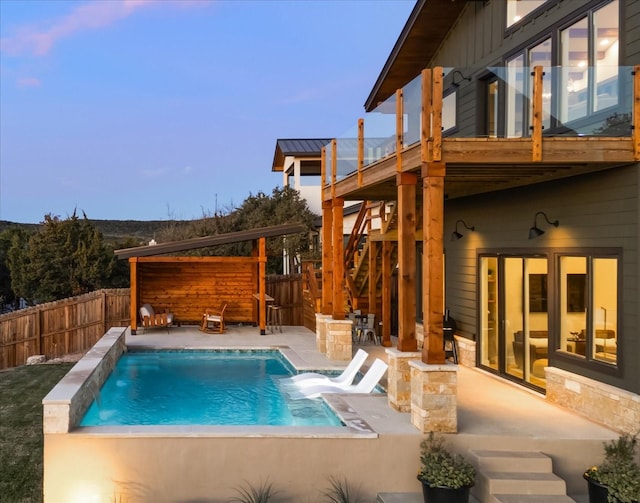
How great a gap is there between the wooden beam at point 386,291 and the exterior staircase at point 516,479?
6.94 metres

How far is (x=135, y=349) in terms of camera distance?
582 inches

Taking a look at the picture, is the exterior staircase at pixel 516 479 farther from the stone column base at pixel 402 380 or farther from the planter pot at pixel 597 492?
the stone column base at pixel 402 380

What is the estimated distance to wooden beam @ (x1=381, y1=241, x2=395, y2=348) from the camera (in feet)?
46.6

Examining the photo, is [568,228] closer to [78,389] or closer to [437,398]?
[437,398]

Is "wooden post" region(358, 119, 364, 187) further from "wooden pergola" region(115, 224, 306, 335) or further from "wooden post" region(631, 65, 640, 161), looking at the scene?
"wooden pergola" region(115, 224, 306, 335)

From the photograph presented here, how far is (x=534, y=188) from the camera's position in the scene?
384 inches

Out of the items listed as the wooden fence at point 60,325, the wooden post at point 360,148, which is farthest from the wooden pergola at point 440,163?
the wooden fence at point 60,325

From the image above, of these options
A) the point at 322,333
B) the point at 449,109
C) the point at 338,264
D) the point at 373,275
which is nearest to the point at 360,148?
the point at 449,109

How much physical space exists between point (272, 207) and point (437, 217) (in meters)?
20.9

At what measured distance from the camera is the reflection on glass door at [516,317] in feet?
31.8

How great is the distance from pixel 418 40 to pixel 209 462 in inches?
387

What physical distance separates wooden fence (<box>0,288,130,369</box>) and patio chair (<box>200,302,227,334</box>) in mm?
2794

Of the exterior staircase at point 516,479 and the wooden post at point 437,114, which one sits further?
the wooden post at point 437,114

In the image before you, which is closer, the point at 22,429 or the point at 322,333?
the point at 22,429
